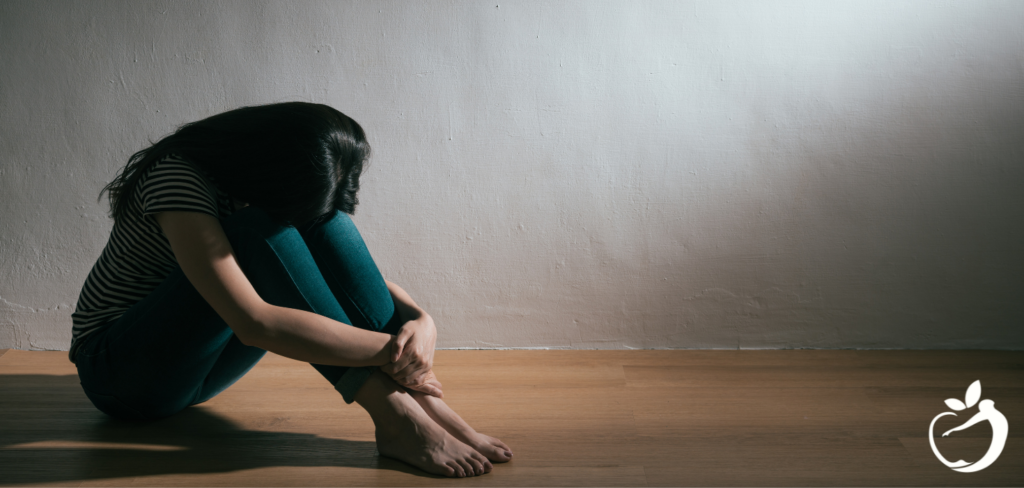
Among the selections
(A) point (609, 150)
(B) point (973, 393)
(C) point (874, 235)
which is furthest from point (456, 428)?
(C) point (874, 235)

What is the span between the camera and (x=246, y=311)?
0.98 metres

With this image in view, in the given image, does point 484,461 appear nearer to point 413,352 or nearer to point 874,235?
point 413,352

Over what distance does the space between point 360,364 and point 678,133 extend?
1.16 m

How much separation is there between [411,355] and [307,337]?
0.17 meters

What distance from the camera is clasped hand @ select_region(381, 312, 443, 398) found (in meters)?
1.07

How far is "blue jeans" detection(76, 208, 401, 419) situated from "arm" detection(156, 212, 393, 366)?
0.10ft

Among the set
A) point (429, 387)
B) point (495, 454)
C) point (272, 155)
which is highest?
point (272, 155)

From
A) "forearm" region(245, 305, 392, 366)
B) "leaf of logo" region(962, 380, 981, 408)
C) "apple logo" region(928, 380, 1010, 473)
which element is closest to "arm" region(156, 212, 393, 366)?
"forearm" region(245, 305, 392, 366)

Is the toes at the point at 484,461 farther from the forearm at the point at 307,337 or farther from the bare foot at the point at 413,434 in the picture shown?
the forearm at the point at 307,337

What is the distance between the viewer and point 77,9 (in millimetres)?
1729

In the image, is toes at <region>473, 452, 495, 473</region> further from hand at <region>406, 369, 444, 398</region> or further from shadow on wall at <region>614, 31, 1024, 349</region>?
shadow on wall at <region>614, 31, 1024, 349</region>

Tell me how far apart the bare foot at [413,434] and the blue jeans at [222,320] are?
4 cm

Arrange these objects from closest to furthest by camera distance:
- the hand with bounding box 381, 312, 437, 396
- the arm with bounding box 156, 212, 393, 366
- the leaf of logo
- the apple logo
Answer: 1. the arm with bounding box 156, 212, 393, 366
2. the hand with bounding box 381, 312, 437, 396
3. the apple logo
4. the leaf of logo

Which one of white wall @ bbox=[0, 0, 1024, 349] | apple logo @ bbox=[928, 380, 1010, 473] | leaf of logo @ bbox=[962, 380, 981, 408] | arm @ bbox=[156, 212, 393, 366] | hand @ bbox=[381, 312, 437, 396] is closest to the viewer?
arm @ bbox=[156, 212, 393, 366]
